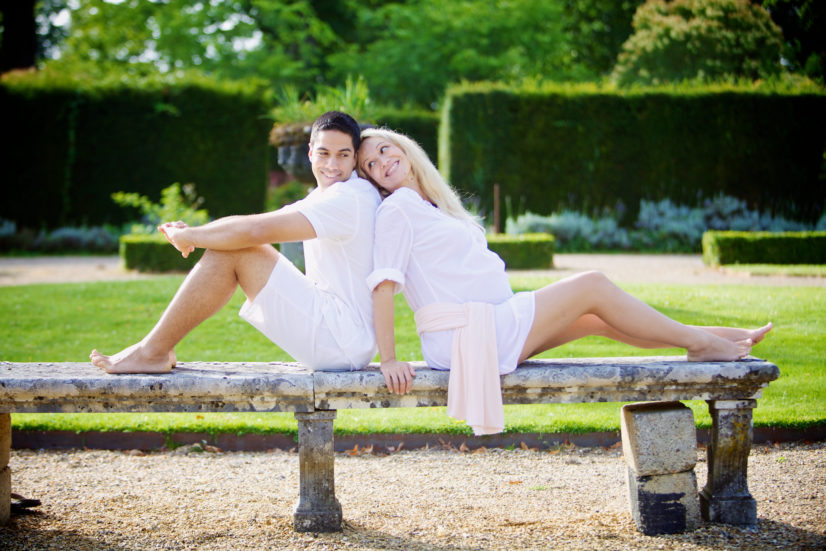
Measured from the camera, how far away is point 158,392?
9.97 feet

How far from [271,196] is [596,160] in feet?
28.1

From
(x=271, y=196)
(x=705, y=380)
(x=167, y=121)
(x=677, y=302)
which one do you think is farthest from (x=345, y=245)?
(x=271, y=196)

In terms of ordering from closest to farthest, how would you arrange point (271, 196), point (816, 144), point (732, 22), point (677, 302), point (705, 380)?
point (705, 380), point (677, 302), point (816, 144), point (732, 22), point (271, 196)

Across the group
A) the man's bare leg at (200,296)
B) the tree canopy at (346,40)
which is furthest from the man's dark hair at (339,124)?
the tree canopy at (346,40)

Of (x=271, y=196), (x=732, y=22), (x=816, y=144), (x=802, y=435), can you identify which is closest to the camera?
(x=802, y=435)

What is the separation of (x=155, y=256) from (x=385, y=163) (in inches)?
330

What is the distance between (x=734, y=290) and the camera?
7980mm

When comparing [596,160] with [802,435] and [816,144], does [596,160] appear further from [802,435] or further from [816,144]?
[802,435]

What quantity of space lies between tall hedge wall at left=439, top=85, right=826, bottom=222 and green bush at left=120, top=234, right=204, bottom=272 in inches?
261

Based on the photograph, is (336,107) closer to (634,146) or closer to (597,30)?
(634,146)

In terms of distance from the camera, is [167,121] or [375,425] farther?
[167,121]

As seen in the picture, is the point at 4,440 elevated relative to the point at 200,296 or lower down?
lower down

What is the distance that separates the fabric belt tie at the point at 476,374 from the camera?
9.90 feet

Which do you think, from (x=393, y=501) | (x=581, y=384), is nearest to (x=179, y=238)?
(x=393, y=501)
